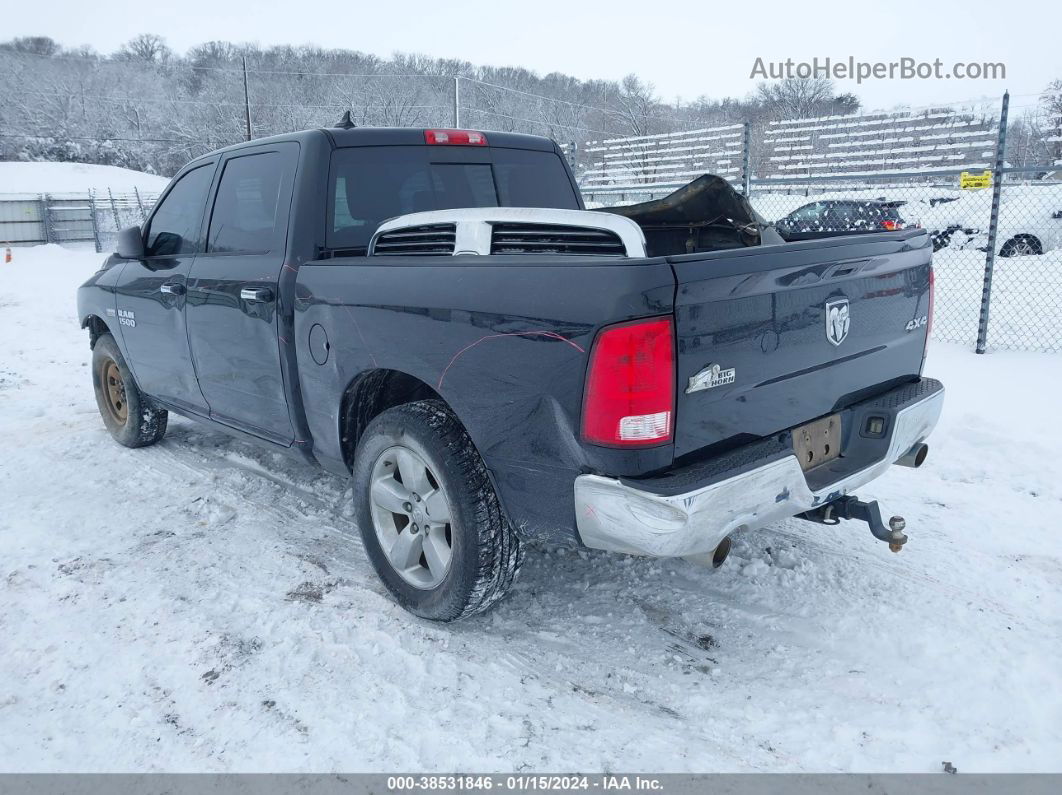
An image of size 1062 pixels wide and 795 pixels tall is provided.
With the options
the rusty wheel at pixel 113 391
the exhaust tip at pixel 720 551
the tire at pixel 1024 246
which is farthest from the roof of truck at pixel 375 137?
the tire at pixel 1024 246

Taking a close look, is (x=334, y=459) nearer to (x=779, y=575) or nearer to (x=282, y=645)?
(x=282, y=645)

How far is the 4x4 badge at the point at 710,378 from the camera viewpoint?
7.50 feet

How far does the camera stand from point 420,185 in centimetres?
385

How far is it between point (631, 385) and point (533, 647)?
127 centimetres

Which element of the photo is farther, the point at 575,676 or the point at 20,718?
the point at 575,676

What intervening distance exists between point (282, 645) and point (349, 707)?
1.67ft

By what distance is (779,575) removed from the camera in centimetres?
341

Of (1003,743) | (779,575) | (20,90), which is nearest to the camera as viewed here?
(1003,743)

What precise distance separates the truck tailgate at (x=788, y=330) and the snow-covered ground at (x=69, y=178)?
7385cm

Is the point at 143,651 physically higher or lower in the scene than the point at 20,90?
lower

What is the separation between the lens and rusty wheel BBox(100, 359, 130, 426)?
5.47m
